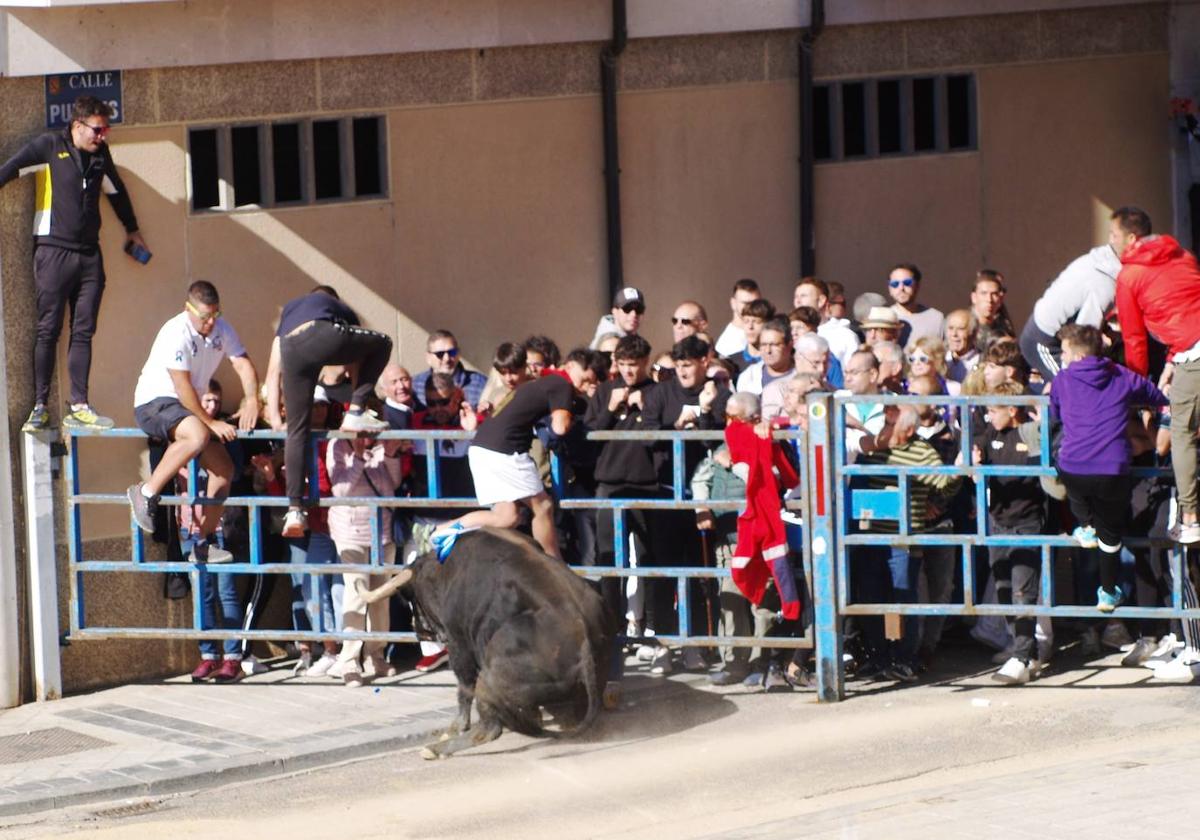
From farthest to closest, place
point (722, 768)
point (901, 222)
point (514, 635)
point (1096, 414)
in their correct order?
point (901, 222) < point (1096, 414) < point (514, 635) < point (722, 768)

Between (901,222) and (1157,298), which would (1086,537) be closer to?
(1157,298)

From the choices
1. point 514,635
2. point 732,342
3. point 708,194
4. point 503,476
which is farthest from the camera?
point 708,194

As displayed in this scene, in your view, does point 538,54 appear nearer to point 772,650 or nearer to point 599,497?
point 599,497

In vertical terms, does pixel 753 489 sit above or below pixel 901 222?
below

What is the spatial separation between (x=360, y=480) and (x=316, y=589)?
0.78 metres

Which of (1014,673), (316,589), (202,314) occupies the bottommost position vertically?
(1014,673)

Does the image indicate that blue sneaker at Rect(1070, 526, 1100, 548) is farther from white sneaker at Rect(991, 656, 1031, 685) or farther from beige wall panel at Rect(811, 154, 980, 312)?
beige wall panel at Rect(811, 154, 980, 312)

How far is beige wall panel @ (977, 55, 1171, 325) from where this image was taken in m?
16.3

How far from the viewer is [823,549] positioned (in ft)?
36.3

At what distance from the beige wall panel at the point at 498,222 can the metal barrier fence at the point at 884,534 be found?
11.9 feet

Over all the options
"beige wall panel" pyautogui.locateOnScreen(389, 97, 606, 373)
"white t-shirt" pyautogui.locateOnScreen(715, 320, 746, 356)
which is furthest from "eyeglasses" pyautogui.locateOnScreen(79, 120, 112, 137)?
"white t-shirt" pyautogui.locateOnScreen(715, 320, 746, 356)

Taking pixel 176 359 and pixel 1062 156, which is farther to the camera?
pixel 1062 156

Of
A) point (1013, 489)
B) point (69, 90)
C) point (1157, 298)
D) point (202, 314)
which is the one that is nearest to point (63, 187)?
point (69, 90)

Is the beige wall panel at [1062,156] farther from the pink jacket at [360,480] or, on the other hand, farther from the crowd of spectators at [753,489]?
the pink jacket at [360,480]
